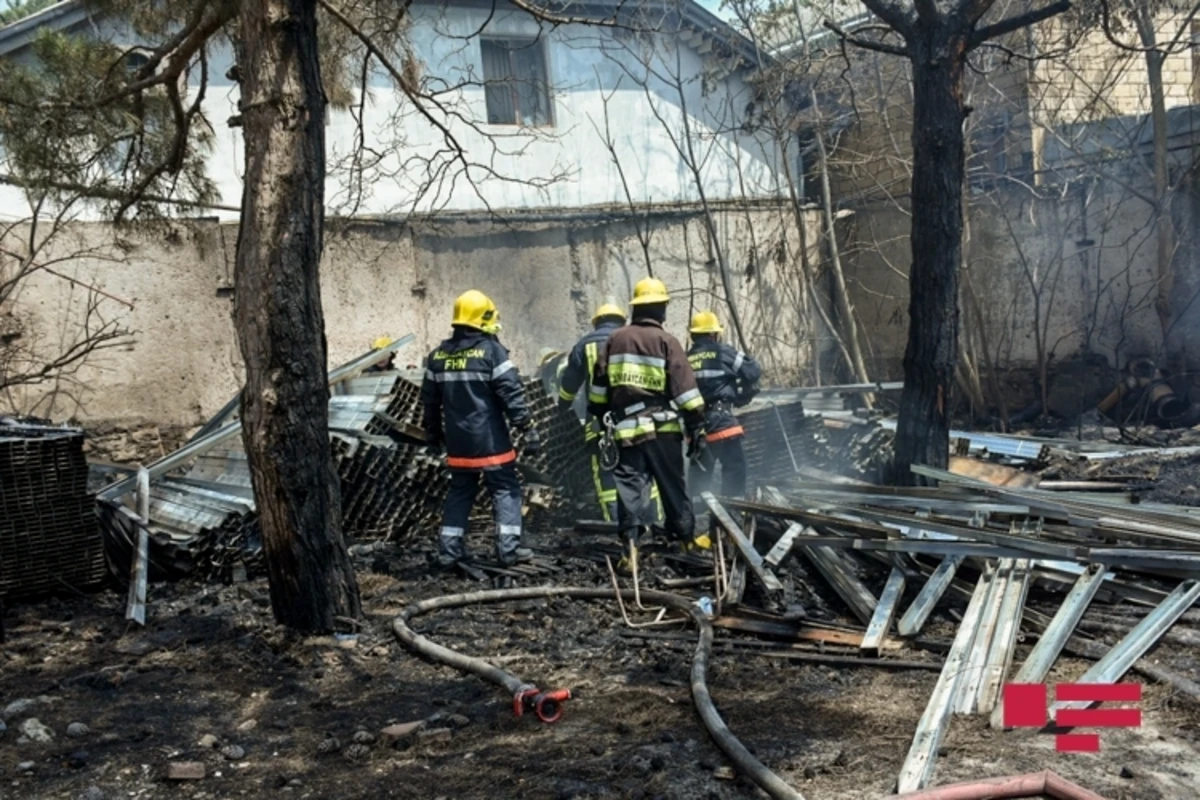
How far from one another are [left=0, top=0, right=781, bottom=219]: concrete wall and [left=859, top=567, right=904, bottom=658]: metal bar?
27.4 ft

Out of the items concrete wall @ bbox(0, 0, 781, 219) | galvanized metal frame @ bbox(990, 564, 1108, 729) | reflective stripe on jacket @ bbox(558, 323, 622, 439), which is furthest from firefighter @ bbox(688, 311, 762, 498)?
concrete wall @ bbox(0, 0, 781, 219)

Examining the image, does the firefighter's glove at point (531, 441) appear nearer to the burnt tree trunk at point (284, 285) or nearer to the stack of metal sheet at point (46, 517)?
the burnt tree trunk at point (284, 285)

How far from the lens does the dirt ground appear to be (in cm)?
409

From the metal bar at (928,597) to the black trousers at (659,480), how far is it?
221cm

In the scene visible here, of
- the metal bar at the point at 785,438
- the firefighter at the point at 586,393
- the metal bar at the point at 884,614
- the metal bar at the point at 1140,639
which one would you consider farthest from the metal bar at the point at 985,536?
the metal bar at the point at 785,438

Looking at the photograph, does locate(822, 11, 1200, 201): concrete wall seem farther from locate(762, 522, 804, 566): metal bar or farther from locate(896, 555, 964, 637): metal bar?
locate(896, 555, 964, 637): metal bar

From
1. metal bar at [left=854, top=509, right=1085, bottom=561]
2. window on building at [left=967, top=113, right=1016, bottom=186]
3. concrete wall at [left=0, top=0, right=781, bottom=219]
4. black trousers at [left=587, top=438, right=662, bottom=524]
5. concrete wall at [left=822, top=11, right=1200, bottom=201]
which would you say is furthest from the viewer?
window on building at [left=967, top=113, right=1016, bottom=186]

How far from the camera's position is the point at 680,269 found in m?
15.8

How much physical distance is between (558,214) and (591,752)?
11092 mm

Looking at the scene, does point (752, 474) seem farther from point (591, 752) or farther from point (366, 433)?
point (591, 752)

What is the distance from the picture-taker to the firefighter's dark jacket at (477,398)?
775 centimetres

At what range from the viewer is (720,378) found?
932 cm

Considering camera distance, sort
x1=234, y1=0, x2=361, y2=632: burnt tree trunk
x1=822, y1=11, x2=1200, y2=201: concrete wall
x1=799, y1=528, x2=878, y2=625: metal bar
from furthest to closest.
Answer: x1=822, y1=11, x2=1200, y2=201: concrete wall, x1=799, y1=528, x2=878, y2=625: metal bar, x1=234, y1=0, x2=361, y2=632: burnt tree trunk

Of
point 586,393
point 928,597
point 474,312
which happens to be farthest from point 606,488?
point 928,597
